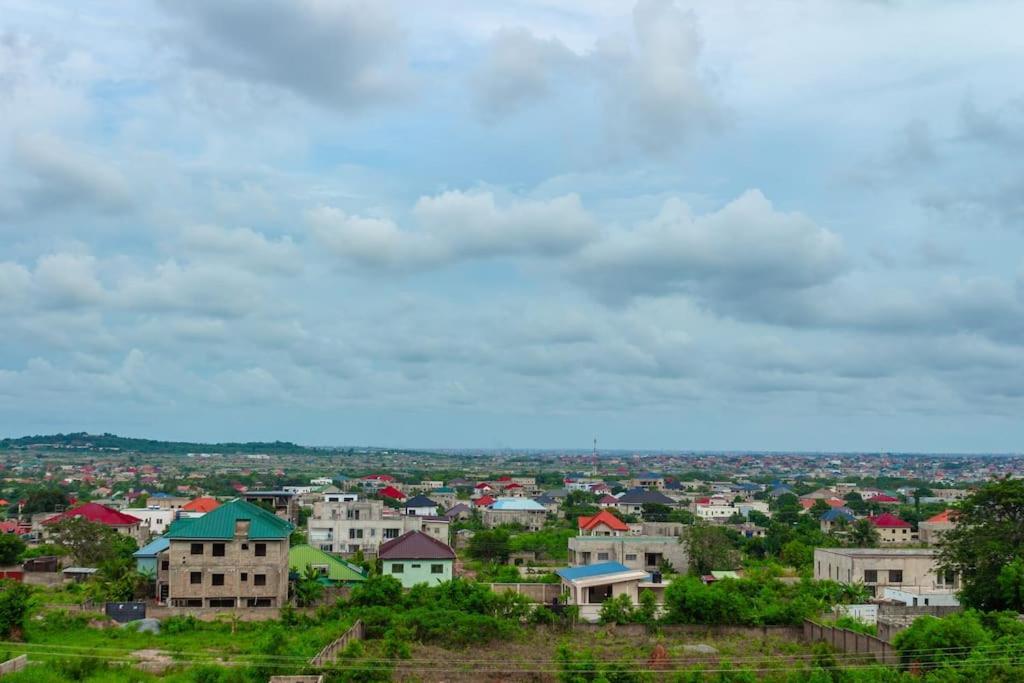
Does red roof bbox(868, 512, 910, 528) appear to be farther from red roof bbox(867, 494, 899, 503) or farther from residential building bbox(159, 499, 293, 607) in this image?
residential building bbox(159, 499, 293, 607)

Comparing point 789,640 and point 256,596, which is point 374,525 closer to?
point 256,596

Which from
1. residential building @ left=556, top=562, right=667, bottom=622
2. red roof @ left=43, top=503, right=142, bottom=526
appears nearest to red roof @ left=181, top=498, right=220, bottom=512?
red roof @ left=43, top=503, right=142, bottom=526

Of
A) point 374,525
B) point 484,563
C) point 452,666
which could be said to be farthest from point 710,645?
point 374,525

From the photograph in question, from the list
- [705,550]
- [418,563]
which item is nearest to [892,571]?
[705,550]

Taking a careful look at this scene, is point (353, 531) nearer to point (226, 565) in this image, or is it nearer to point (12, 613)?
point (226, 565)

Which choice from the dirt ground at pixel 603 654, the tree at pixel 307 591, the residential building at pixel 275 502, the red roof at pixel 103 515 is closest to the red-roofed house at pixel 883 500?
the residential building at pixel 275 502

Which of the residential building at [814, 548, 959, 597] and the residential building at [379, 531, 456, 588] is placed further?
the residential building at [814, 548, 959, 597]
